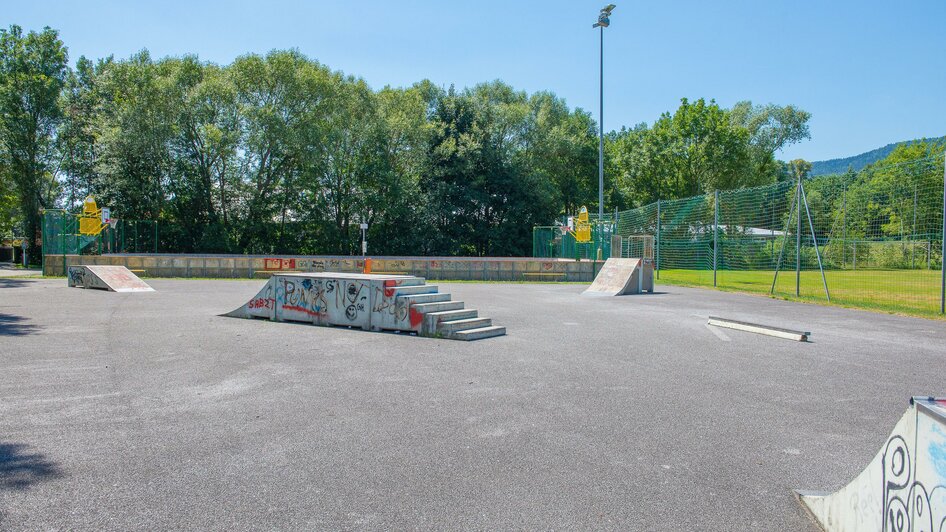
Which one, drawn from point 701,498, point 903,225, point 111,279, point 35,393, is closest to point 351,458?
point 701,498

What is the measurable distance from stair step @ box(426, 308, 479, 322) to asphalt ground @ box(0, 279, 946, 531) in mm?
628

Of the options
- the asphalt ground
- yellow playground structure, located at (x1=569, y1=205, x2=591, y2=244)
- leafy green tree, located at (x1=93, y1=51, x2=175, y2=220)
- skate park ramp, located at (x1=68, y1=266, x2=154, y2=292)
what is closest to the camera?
the asphalt ground

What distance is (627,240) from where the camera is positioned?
2916 centimetres

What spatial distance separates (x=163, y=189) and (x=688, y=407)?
38.7 m

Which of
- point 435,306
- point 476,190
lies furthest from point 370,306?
point 476,190

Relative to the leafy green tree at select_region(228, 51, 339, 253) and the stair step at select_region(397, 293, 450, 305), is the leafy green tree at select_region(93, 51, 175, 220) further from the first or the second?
the stair step at select_region(397, 293, 450, 305)

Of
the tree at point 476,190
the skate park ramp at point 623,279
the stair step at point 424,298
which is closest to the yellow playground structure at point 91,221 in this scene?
the tree at point 476,190

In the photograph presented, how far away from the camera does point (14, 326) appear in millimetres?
11203

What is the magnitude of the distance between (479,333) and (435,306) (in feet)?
3.59

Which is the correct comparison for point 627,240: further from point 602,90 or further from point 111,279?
point 111,279

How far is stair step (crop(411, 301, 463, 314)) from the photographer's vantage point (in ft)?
35.3

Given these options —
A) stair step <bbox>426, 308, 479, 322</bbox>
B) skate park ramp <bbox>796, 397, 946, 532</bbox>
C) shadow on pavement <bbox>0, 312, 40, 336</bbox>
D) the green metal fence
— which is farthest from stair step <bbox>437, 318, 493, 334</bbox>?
the green metal fence

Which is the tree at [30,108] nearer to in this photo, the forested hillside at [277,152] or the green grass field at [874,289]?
the forested hillside at [277,152]

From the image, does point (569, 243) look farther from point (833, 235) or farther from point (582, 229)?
point (833, 235)
